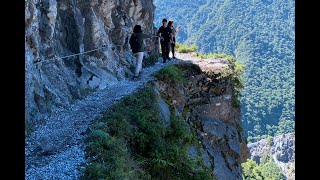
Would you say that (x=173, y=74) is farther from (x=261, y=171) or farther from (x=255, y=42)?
(x=255, y=42)

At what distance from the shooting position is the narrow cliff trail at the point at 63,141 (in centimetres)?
708

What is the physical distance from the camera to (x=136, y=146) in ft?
31.7

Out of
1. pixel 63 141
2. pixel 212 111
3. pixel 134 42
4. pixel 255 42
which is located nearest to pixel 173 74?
pixel 134 42

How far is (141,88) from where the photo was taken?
13891 millimetres

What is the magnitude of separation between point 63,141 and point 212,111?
1062 centimetres

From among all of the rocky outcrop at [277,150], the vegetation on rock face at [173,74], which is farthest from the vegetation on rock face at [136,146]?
the rocky outcrop at [277,150]

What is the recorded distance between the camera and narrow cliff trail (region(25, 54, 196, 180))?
7.08 m

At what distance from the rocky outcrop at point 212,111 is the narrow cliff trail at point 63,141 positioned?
365 centimetres

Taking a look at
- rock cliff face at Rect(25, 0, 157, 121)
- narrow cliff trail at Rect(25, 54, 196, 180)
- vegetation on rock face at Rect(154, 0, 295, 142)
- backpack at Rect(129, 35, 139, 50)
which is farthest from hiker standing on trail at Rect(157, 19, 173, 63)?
vegetation on rock face at Rect(154, 0, 295, 142)

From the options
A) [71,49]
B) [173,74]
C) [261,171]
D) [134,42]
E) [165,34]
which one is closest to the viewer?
[71,49]

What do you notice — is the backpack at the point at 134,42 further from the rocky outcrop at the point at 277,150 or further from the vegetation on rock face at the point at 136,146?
the rocky outcrop at the point at 277,150

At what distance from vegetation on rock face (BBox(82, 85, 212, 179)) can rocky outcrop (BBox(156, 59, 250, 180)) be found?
9.73 ft

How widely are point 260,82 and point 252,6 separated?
3799cm
